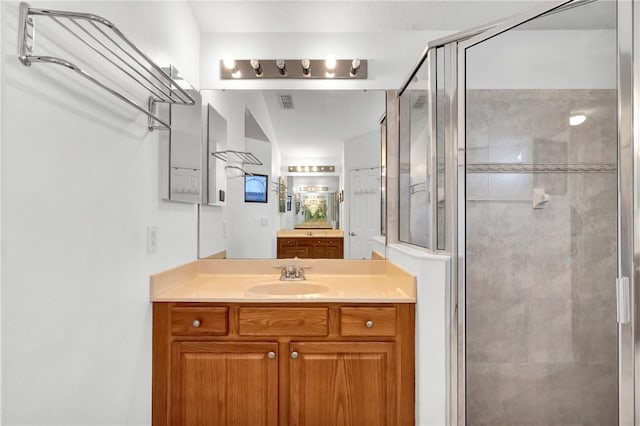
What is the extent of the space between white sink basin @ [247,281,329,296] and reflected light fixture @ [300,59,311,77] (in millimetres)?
1244

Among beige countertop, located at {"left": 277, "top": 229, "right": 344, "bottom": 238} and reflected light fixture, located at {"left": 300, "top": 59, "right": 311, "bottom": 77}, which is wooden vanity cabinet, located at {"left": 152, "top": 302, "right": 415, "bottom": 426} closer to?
beige countertop, located at {"left": 277, "top": 229, "right": 344, "bottom": 238}

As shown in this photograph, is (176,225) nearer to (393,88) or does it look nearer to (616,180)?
(393,88)

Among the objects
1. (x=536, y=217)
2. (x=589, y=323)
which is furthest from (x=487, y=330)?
(x=536, y=217)

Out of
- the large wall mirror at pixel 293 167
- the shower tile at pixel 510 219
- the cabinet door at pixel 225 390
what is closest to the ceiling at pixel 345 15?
the large wall mirror at pixel 293 167

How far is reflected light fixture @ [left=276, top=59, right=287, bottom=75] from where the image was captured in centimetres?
207

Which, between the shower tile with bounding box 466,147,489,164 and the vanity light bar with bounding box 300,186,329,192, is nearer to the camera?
the shower tile with bounding box 466,147,489,164

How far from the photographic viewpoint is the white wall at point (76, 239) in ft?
2.83

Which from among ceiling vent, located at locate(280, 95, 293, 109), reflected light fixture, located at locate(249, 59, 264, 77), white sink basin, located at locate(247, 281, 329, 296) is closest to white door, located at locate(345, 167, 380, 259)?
white sink basin, located at locate(247, 281, 329, 296)

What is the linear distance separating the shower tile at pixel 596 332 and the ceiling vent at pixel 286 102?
1.83 meters

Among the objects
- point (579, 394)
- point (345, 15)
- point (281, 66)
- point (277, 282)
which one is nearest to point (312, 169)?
point (281, 66)

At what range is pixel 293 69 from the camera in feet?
6.95

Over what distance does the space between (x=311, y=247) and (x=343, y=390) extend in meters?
0.87

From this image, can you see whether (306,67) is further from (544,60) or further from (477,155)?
(544,60)

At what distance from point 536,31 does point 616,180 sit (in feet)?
2.43
